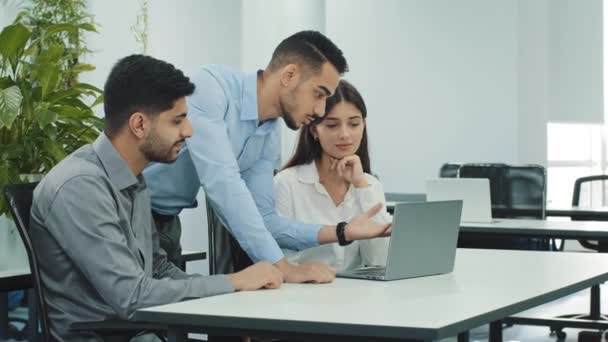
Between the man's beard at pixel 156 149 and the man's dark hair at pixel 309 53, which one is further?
the man's dark hair at pixel 309 53

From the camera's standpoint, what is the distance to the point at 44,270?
2.12m

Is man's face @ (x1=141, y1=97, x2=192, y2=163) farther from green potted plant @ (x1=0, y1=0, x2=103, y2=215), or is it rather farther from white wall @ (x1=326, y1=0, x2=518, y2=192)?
white wall @ (x1=326, y1=0, x2=518, y2=192)

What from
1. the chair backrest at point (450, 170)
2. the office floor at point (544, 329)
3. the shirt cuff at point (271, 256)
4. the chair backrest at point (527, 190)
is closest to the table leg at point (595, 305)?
the office floor at point (544, 329)

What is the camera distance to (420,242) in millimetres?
2387

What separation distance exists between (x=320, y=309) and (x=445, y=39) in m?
5.29

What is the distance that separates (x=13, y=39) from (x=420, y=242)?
148 cm

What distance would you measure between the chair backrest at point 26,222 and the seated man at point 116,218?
0.10 ft

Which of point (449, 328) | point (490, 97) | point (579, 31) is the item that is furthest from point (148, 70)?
point (579, 31)

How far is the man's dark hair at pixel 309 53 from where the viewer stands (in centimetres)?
261

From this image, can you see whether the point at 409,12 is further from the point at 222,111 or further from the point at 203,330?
the point at 203,330

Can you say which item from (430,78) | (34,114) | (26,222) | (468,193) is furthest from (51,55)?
(430,78)

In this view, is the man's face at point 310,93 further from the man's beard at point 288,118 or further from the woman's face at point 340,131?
the woman's face at point 340,131

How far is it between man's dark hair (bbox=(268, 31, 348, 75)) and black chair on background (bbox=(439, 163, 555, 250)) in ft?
8.01

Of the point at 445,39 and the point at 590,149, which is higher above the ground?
the point at 445,39
